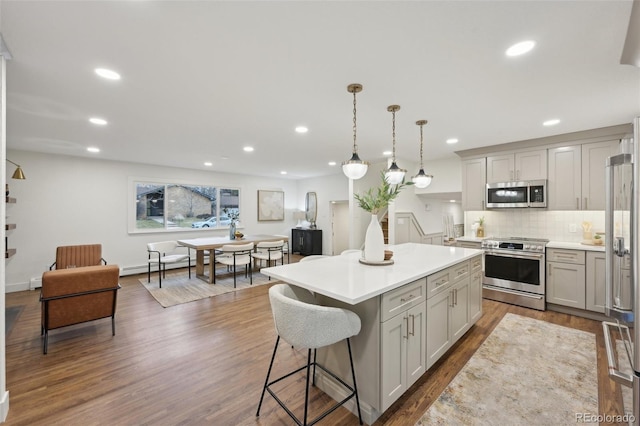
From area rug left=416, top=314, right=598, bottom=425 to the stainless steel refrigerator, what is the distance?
595 mm

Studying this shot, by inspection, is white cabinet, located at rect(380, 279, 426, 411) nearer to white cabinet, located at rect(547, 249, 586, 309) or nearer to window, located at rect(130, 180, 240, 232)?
white cabinet, located at rect(547, 249, 586, 309)

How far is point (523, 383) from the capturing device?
219 cm

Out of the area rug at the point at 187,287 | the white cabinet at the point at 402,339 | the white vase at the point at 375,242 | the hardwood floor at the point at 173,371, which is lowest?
the hardwood floor at the point at 173,371

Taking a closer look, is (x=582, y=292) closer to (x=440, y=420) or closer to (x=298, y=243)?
(x=440, y=420)

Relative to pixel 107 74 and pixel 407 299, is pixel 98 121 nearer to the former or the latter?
pixel 107 74

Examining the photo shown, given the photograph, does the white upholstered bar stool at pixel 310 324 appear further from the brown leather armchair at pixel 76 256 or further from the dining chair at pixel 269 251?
the dining chair at pixel 269 251

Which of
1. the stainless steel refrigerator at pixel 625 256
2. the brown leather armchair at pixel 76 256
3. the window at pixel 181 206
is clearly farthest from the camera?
the window at pixel 181 206

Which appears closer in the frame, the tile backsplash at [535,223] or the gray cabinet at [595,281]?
the gray cabinet at [595,281]

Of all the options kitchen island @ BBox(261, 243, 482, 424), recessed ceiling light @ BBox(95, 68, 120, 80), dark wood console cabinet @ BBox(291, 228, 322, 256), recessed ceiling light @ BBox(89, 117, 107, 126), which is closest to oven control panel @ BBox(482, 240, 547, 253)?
kitchen island @ BBox(261, 243, 482, 424)

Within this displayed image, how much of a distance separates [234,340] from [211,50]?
2738 mm

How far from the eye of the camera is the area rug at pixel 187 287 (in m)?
4.25

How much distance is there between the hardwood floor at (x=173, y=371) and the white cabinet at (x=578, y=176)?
159 centimetres

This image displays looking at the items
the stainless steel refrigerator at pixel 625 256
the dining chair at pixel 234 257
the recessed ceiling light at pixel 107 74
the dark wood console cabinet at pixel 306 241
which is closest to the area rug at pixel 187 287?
the dining chair at pixel 234 257

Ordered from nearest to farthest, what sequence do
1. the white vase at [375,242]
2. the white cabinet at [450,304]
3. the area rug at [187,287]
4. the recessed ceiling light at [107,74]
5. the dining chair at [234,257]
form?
the recessed ceiling light at [107,74] < the white cabinet at [450,304] < the white vase at [375,242] < the area rug at [187,287] < the dining chair at [234,257]
